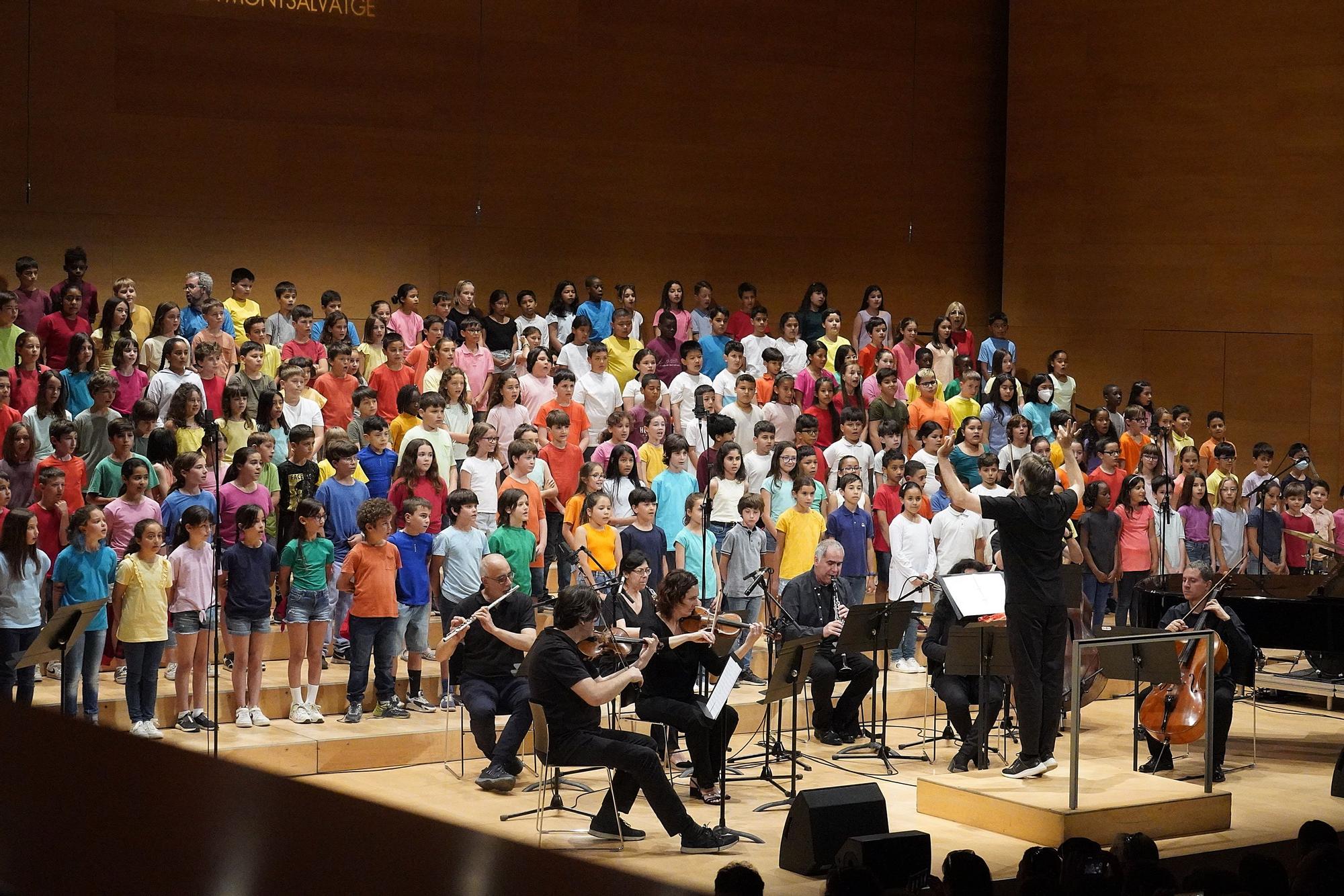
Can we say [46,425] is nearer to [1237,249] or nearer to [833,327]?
[833,327]

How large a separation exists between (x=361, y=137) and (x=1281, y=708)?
377 inches

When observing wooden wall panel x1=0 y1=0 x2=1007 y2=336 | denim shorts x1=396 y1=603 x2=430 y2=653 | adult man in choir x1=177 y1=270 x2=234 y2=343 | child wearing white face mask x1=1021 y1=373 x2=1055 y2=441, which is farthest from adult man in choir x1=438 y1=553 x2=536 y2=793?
wooden wall panel x1=0 y1=0 x2=1007 y2=336

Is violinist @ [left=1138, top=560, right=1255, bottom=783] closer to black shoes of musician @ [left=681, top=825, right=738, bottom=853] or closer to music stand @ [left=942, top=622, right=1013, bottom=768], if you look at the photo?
music stand @ [left=942, top=622, right=1013, bottom=768]

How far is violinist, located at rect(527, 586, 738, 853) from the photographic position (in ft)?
23.1

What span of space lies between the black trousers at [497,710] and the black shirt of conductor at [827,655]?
6.20ft

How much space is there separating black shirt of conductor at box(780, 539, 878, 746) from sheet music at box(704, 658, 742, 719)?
1.95 m

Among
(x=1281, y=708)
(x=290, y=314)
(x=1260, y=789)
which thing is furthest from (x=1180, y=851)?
(x=290, y=314)

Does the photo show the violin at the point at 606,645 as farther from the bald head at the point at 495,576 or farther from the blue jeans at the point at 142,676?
the blue jeans at the point at 142,676

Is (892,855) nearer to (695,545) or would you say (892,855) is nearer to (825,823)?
(825,823)

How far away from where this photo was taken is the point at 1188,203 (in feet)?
53.6

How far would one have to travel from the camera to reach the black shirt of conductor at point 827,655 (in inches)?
367

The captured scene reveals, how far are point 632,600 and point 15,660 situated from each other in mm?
3256

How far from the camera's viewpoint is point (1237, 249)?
632 inches

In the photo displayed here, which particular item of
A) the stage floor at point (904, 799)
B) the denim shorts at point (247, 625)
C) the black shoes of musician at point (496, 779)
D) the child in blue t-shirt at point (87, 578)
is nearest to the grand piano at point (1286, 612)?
the stage floor at point (904, 799)
